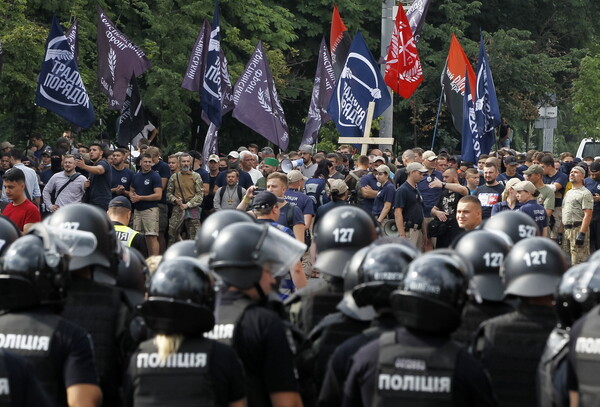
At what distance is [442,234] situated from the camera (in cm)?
1777

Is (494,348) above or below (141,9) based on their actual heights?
below

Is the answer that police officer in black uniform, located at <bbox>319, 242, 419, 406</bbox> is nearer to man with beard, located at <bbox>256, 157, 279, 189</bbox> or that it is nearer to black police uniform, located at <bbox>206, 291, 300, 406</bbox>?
black police uniform, located at <bbox>206, 291, 300, 406</bbox>

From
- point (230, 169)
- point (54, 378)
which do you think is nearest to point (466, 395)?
point (54, 378)

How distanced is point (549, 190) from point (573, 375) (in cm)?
1283

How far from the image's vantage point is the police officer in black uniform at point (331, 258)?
6984 mm

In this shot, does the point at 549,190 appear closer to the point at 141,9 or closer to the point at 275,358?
the point at 275,358

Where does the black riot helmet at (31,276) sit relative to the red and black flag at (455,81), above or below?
below

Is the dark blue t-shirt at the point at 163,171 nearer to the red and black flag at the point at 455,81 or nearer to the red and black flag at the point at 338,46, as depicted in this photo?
the red and black flag at the point at 338,46

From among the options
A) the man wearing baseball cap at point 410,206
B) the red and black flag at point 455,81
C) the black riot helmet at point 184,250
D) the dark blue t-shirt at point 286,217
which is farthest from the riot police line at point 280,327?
the red and black flag at point 455,81

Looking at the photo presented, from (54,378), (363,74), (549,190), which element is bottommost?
(54,378)

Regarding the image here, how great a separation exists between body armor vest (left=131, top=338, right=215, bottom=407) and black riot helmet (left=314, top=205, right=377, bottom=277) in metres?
1.87

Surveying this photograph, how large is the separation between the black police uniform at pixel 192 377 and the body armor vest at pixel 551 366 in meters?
1.29

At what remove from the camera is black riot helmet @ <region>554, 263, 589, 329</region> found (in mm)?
5441

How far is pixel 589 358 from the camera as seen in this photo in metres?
5.09
